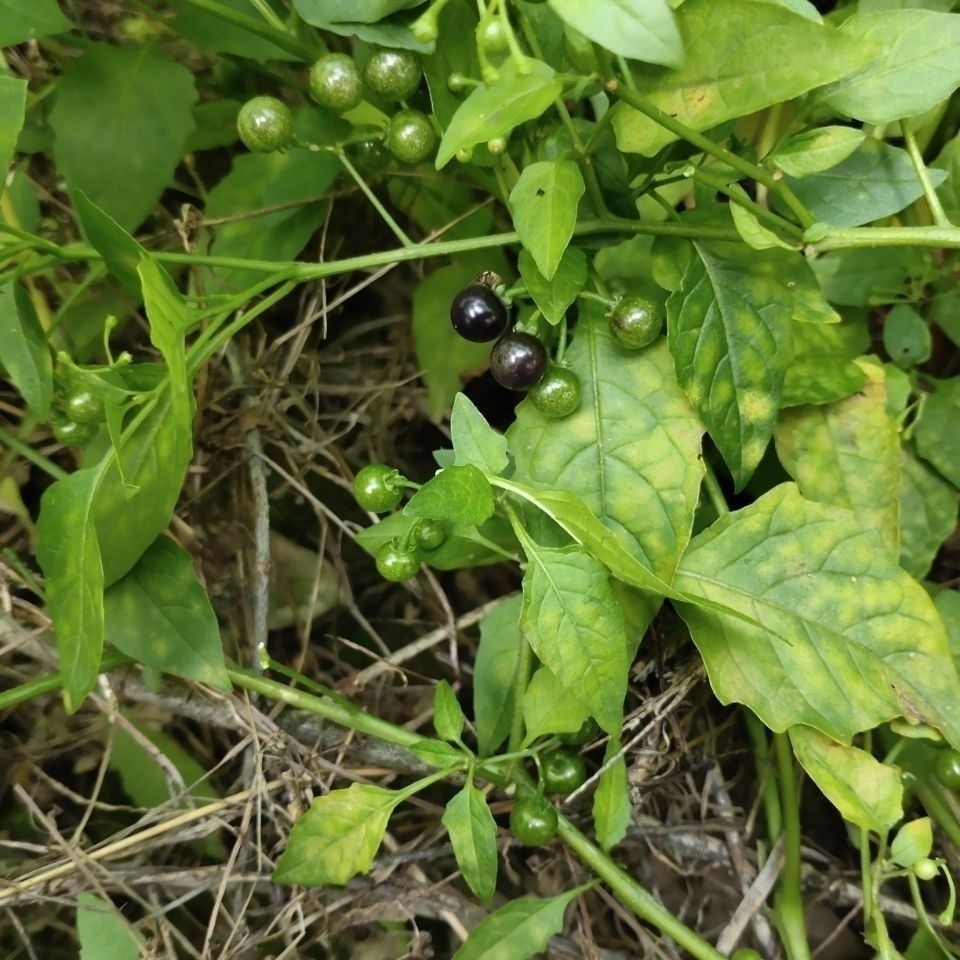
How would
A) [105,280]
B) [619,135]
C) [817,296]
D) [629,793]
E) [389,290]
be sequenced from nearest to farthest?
1. [619,135]
2. [817,296]
3. [629,793]
4. [105,280]
5. [389,290]

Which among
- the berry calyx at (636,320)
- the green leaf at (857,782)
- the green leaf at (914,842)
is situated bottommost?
the green leaf at (914,842)

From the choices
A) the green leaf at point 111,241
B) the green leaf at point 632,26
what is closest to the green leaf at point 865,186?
the green leaf at point 632,26

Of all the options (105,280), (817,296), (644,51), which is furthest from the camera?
(105,280)

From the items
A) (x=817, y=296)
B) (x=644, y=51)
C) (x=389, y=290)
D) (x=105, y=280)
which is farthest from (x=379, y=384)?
(x=644, y=51)

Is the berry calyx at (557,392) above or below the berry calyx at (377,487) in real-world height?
above

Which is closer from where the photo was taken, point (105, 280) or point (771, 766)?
point (771, 766)

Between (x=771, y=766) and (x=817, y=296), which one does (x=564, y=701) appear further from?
(x=817, y=296)

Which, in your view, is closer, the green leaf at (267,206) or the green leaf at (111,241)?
the green leaf at (111,241)

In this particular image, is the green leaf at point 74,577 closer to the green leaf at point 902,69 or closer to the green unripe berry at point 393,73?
the green unripe berry at point 393,73
